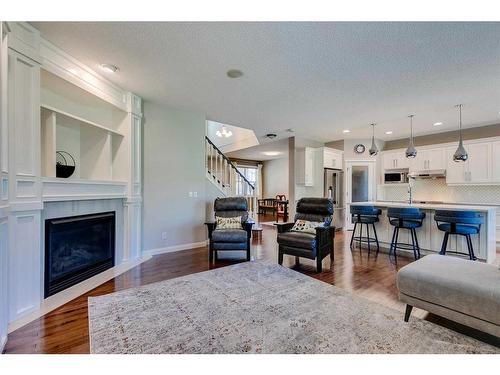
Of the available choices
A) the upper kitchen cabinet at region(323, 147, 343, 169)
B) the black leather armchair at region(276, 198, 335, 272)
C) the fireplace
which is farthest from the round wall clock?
the fireplace

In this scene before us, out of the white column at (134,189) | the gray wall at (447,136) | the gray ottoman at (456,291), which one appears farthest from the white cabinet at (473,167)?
the white column at (134,189)

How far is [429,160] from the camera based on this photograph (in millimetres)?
6023

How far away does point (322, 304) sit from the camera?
7.78 ft

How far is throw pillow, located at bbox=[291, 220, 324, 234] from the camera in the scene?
3.70 metres

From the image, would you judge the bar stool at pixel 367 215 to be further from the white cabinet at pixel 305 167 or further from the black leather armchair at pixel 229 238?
the black leather armchair at pixel 229 238

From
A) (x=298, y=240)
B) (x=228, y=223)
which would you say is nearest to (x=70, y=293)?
(x=228, y=223)

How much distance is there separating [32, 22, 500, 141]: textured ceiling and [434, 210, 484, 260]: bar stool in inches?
73.3

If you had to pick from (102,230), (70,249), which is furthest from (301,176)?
(70,249)

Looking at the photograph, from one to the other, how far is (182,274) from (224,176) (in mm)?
2959

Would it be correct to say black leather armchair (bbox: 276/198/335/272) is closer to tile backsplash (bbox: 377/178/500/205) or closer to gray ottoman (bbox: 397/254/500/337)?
gray ottoman (bbox: 397/254/500/337)

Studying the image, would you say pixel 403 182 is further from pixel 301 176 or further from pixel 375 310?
pixel 375 310

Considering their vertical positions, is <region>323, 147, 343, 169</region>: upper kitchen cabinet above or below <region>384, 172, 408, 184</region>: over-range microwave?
above
